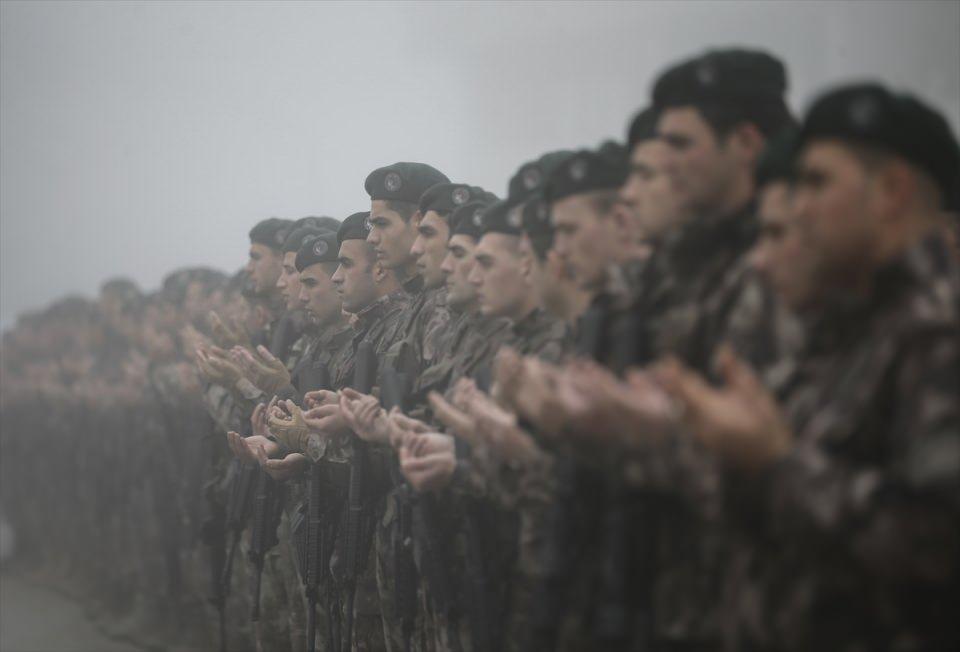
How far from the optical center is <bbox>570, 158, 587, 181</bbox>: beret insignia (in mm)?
3387

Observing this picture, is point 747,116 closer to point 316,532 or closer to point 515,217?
point 515,217

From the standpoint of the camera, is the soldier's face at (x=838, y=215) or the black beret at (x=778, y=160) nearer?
the soldier's face at (x=838, y=215)

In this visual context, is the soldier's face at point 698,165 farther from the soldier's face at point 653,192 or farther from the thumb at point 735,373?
the thumb at point 735,373

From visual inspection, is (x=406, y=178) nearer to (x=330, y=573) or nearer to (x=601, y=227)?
(x=330, y=573)

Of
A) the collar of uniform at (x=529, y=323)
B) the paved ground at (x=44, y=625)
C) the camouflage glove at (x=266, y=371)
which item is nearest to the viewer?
the collar of uniform at (x=529, y=323)

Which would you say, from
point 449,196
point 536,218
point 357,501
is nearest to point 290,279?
point 449,196

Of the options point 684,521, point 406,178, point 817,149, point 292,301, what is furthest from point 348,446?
point 817,149

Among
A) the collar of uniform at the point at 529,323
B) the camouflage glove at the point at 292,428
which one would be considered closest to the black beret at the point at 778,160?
the collar of uniform at the point at 529,323

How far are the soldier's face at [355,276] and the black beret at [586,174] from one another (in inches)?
108

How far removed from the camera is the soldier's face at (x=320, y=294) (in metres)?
6.58

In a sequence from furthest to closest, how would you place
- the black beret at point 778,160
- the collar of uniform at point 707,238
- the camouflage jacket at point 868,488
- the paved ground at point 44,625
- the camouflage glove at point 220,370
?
the paved ground at point 44,625
the camouflage glove at point 220,370
the collar of uniform at point 707,238
the black beret at point 778,160
the camouflage jacket at point 868,488

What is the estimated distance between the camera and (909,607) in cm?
208

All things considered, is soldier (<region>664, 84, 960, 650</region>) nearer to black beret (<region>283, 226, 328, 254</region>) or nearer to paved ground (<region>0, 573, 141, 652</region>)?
black beret (<region>283, 226, 328, 254</region>)

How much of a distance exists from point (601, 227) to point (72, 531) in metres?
10.7
